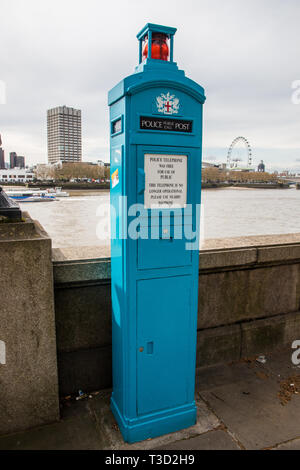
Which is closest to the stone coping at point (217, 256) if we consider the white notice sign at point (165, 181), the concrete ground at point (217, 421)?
the white notice sign at point (165, 181)

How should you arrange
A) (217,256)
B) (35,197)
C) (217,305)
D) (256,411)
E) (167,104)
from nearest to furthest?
(167,104), (256,411), (217,256), (217,305), (35,197)

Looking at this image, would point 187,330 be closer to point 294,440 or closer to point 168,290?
point 168,290

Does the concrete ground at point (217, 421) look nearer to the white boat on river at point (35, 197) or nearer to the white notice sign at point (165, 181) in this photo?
the white notice sign at point (165, 181)

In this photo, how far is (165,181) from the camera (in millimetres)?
2604

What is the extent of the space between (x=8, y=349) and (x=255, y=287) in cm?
275

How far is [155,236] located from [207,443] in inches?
66.0

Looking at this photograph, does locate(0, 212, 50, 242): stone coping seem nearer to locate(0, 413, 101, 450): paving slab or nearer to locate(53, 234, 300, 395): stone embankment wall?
locate(53, 234, 300, 395): stone embankment wall

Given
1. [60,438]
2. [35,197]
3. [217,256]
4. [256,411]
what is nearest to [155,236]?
[217,256]

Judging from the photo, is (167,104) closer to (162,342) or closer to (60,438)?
(162,342)

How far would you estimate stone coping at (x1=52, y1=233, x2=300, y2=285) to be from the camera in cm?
312

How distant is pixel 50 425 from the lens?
9.58 feet

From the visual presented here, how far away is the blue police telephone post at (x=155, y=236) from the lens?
250 centimetres

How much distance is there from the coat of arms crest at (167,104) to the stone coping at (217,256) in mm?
1425

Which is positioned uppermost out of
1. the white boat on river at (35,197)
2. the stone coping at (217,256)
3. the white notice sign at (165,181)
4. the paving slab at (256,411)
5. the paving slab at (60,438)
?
the white notice sign at (165,181)
